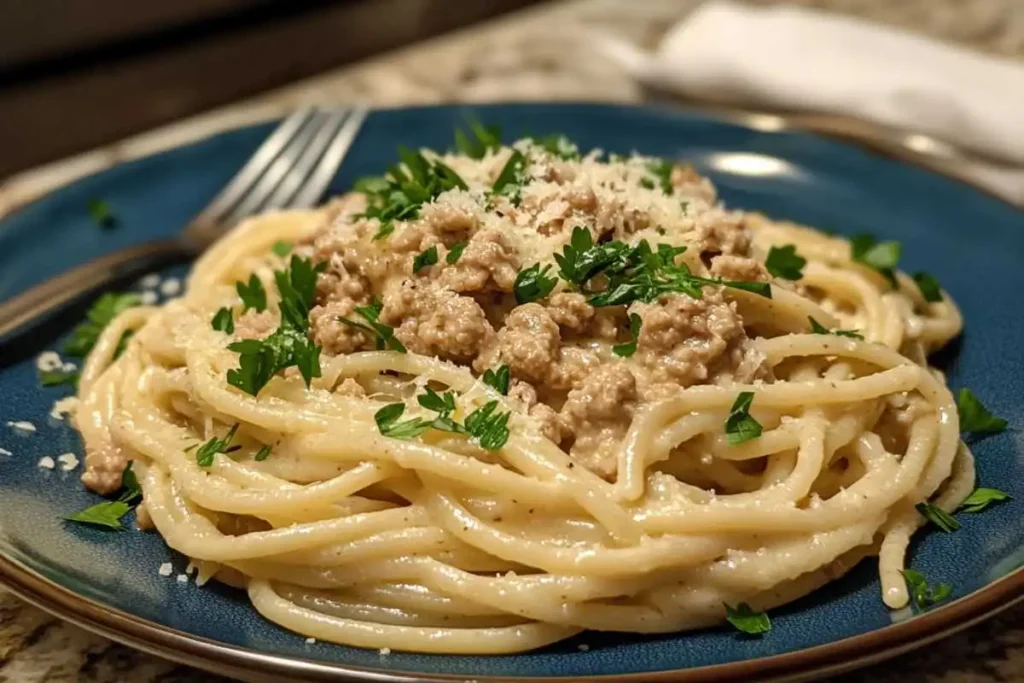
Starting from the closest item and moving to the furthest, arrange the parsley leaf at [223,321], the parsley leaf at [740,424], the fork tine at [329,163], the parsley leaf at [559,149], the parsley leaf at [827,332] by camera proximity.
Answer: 1. the parsley leaf at [740,424]
2. the parsley leaf at [827,332]
3. the parsley leaf at [223,321]
4. the parsley leaf at [559,149]
5. the fork tine at [329,163]

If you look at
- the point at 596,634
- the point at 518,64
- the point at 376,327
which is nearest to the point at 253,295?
the point at 376,327

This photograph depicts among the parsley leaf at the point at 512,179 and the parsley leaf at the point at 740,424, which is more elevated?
the parsley leaf at the point at 512,179

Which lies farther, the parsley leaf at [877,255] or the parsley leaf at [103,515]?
the parsley leaf at [877,255]

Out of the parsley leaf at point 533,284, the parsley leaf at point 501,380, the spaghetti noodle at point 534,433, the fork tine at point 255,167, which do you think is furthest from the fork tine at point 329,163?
the parsley leaf at point 501,380

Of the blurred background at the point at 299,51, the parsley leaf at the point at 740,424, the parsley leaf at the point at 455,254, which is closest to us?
the parsley leaf at the point at 740,424

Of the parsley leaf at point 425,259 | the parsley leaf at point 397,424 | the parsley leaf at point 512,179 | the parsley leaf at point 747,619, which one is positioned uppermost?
the parsley leaf at point 512,179

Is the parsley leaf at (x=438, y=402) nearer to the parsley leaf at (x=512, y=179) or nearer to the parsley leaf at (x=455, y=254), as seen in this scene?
the parsley leaf at (x=455, y=254)

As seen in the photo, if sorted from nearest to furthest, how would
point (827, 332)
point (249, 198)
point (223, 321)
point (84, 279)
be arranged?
1. point (827, 332)
2. point (223, 321)
3. point (84, 279)
4. point (249, 198)

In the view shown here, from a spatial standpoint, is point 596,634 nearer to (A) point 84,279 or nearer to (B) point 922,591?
(B) point 922,591
